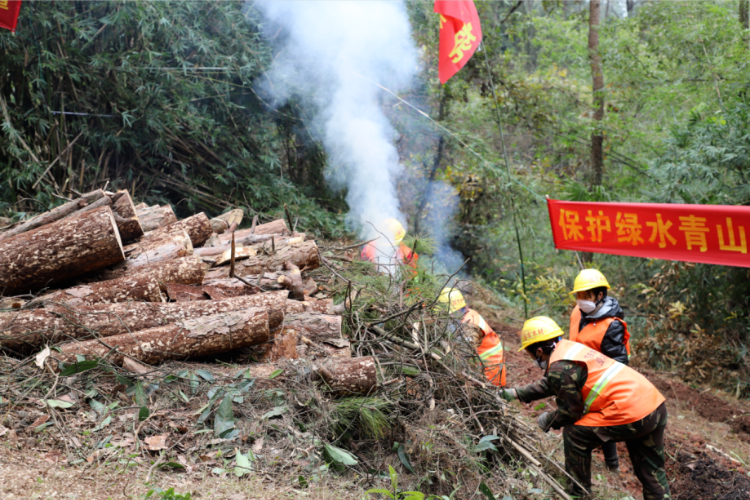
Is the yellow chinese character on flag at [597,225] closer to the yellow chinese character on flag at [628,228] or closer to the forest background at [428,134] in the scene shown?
the yellow chinese character on flag at [628,228]

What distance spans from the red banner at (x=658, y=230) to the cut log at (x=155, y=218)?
396 centimetres

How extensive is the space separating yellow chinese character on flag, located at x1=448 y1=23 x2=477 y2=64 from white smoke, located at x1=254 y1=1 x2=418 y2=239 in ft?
7.97

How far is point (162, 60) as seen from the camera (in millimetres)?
6934

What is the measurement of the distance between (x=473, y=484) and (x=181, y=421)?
5.57 ft

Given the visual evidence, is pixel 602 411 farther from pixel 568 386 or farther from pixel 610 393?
pixel 568 386

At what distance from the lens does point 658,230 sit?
4730mm

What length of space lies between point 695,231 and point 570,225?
122cm

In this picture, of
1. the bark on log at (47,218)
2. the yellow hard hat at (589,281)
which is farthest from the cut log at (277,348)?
the yellow hard hat at (589,281)

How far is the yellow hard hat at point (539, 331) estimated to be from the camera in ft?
11.6

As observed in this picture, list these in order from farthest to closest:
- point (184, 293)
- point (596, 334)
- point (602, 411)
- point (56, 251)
A: point (596, 334)
point (184, 293)
point (56, 251)
point (602, 411)

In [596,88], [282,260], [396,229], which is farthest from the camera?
[596,88]

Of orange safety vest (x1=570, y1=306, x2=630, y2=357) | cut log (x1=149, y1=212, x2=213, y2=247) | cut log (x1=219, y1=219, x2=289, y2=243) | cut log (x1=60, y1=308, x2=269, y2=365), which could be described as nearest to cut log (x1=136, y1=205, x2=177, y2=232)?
cut log (x1=149, y1=212, x2=213, y2=247)

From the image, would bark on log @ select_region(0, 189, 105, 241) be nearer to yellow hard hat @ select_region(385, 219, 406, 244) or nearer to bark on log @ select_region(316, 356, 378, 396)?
bark on log @ select_region(316, 356, 378, 396)

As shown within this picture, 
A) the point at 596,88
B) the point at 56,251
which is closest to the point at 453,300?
the point at 56,251
